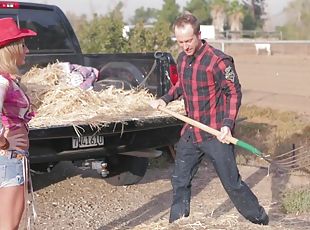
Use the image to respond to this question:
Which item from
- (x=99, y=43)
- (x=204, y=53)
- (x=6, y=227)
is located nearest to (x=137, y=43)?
(x=99, y=43)

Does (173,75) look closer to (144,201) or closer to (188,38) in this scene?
(144,201)

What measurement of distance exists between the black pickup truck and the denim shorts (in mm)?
1398

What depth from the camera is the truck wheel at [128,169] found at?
694cm

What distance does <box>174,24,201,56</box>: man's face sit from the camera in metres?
4.71

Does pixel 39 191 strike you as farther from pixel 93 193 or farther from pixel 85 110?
pixel 85 110

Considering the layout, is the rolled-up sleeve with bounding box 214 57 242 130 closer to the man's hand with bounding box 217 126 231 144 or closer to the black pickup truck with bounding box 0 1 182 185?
the man's hand with bounding box 217 126 231 144

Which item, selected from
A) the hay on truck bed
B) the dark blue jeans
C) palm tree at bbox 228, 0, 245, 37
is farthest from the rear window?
palm tree at bbox 228, 0, 245, 37

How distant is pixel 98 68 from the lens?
7102 mm

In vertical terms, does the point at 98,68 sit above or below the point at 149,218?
above

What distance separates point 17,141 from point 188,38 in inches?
58.4

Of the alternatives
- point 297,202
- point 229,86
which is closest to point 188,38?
point 229,86

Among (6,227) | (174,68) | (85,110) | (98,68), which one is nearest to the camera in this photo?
(6,227)

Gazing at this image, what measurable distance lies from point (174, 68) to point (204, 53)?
175 cm

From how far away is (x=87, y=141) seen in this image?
5797 mm
